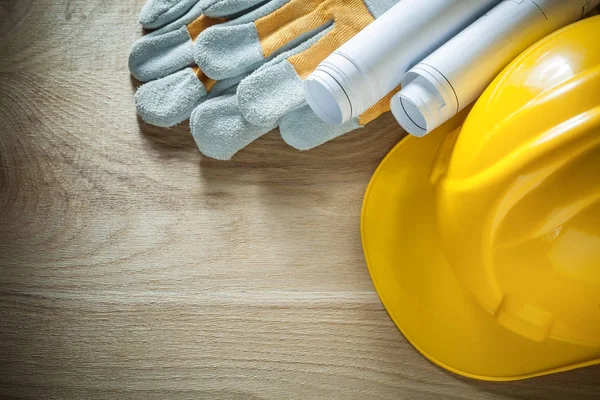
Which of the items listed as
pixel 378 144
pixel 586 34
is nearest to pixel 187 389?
pixel 378 144

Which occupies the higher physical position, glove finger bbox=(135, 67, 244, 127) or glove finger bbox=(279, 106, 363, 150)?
glove finger bbox=(135, 67, 244, 127)

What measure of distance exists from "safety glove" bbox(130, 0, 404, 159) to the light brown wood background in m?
0.04

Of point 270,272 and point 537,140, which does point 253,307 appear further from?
point 537,140

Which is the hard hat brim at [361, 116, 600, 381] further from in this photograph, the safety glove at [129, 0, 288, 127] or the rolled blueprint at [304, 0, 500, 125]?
the safety glove at [129, 0, 288, 127]

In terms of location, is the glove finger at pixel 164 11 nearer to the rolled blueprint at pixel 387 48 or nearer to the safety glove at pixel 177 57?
the safety glove at pixel 177 57

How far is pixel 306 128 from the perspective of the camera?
0.66m

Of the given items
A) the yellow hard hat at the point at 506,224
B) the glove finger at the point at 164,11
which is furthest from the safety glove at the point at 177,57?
the yellow hard hat at the point at 506,224

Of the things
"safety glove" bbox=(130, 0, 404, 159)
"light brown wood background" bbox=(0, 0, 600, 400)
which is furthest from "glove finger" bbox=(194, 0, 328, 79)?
"light brown wood background" bbox=(0, 0, 600, 400)

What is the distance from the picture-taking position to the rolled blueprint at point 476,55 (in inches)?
21.9

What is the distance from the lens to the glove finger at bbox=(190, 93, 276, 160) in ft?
2.15

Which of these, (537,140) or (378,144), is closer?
(537,140)

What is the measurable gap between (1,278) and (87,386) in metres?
0.19

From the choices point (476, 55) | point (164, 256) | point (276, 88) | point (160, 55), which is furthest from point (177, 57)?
point (476, 55)

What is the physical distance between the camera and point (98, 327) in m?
0.68
